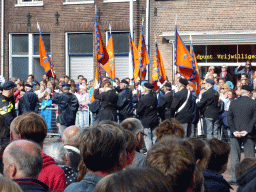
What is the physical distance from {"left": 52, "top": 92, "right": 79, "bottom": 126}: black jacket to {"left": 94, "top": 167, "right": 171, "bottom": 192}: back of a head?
10266 millimetres

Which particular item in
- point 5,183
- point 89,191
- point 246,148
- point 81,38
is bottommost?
point 246,148

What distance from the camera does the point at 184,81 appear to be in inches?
442

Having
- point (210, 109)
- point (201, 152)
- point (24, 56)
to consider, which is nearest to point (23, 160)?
point (201, 152)

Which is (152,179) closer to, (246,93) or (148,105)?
(246,93)

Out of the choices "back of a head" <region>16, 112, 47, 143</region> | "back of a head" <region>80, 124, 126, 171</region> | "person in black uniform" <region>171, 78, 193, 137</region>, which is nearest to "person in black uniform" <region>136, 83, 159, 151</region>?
"person in black uniform" <region>171, 78, 193, 137</region>

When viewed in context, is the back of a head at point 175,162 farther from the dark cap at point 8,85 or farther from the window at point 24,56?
the window at point 24,56

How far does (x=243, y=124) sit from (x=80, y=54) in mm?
12679

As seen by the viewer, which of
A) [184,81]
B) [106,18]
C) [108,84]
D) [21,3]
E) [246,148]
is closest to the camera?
[246,148]

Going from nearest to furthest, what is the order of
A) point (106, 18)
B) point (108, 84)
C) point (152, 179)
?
point (152, 179), point (108, 84), point (106, 18)

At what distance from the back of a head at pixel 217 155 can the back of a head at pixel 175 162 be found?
57.8 inches

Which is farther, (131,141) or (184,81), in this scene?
(184,81)

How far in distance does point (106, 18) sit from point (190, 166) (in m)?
17.1

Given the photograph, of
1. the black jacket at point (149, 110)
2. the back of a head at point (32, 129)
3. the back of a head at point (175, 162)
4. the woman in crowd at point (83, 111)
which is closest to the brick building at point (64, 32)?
the woman in crowd at point (83, 111)

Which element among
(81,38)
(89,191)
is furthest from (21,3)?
(89,191)
